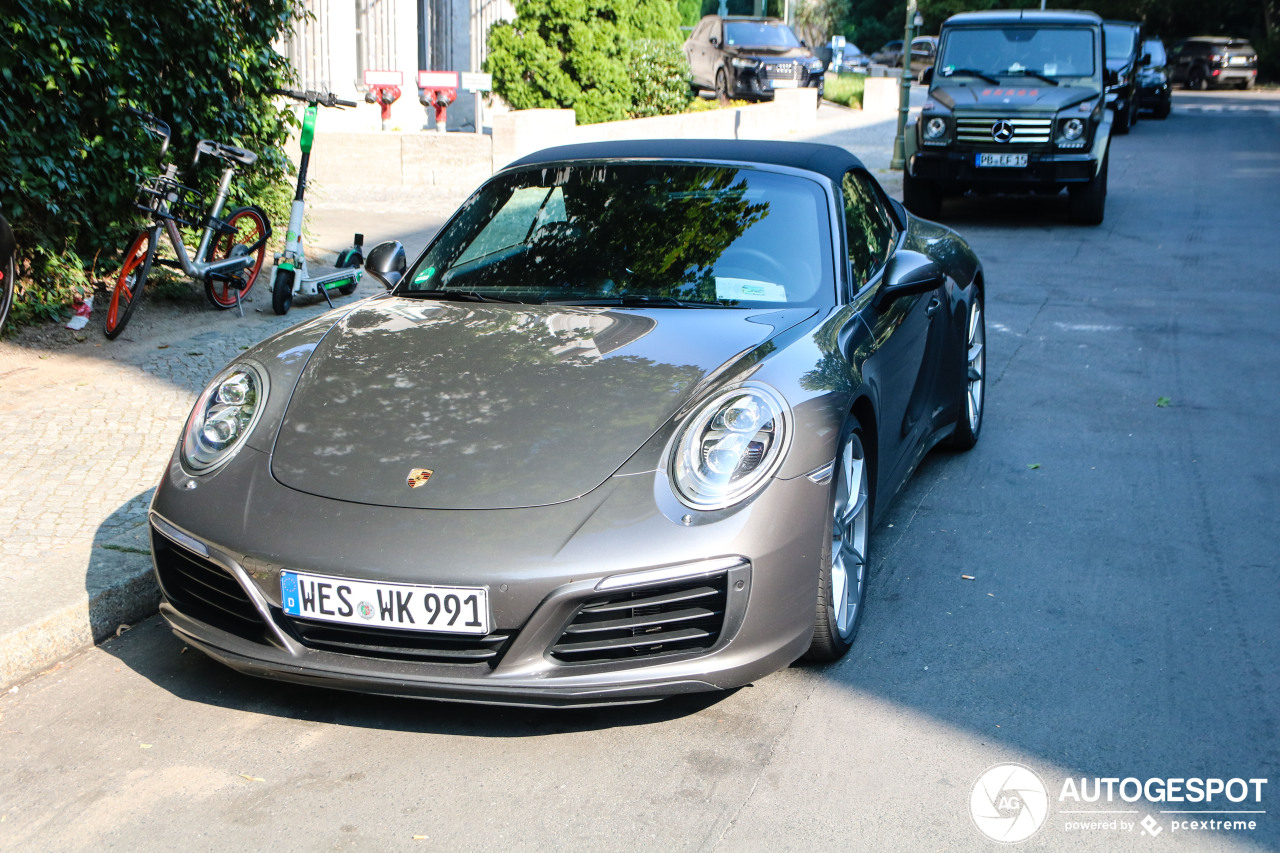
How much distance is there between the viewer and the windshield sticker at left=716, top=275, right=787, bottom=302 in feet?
13.2

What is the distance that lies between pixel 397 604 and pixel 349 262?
18.2 feet

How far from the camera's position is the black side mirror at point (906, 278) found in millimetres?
4117

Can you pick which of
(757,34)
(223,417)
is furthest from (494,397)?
(757,34)

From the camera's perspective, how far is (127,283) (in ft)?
23.9

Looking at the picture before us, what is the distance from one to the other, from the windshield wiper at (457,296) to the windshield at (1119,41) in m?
21.8

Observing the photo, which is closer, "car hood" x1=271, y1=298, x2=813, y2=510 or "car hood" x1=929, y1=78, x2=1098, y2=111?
A: "car hood" x1=271, y1=298, x2=813, y2=510

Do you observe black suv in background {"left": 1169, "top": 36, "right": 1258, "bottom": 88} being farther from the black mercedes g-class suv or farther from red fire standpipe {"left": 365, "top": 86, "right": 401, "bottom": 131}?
red fire standpipe {"left": 365, "top": 86, "right": 401, "bottom": 131}

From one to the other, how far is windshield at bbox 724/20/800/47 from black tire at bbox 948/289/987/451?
22.6 meters

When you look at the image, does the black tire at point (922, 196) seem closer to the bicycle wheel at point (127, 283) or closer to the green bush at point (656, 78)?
the green bush at point (656, 78)

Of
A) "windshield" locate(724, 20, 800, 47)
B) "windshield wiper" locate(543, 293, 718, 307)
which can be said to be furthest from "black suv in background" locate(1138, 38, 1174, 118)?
"windshield wiper" locate(543, 293, 718, 307)

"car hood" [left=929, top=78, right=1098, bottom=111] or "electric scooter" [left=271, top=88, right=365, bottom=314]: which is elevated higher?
"car hood" [left=929, top=78, right=1098, bottom=111]

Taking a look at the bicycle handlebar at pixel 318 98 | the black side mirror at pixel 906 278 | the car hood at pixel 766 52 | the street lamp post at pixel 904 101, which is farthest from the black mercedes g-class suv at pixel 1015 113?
the car hood at pixel 766 52

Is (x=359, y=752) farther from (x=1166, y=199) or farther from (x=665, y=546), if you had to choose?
(x=1166, y=199)

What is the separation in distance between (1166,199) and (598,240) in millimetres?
12707
